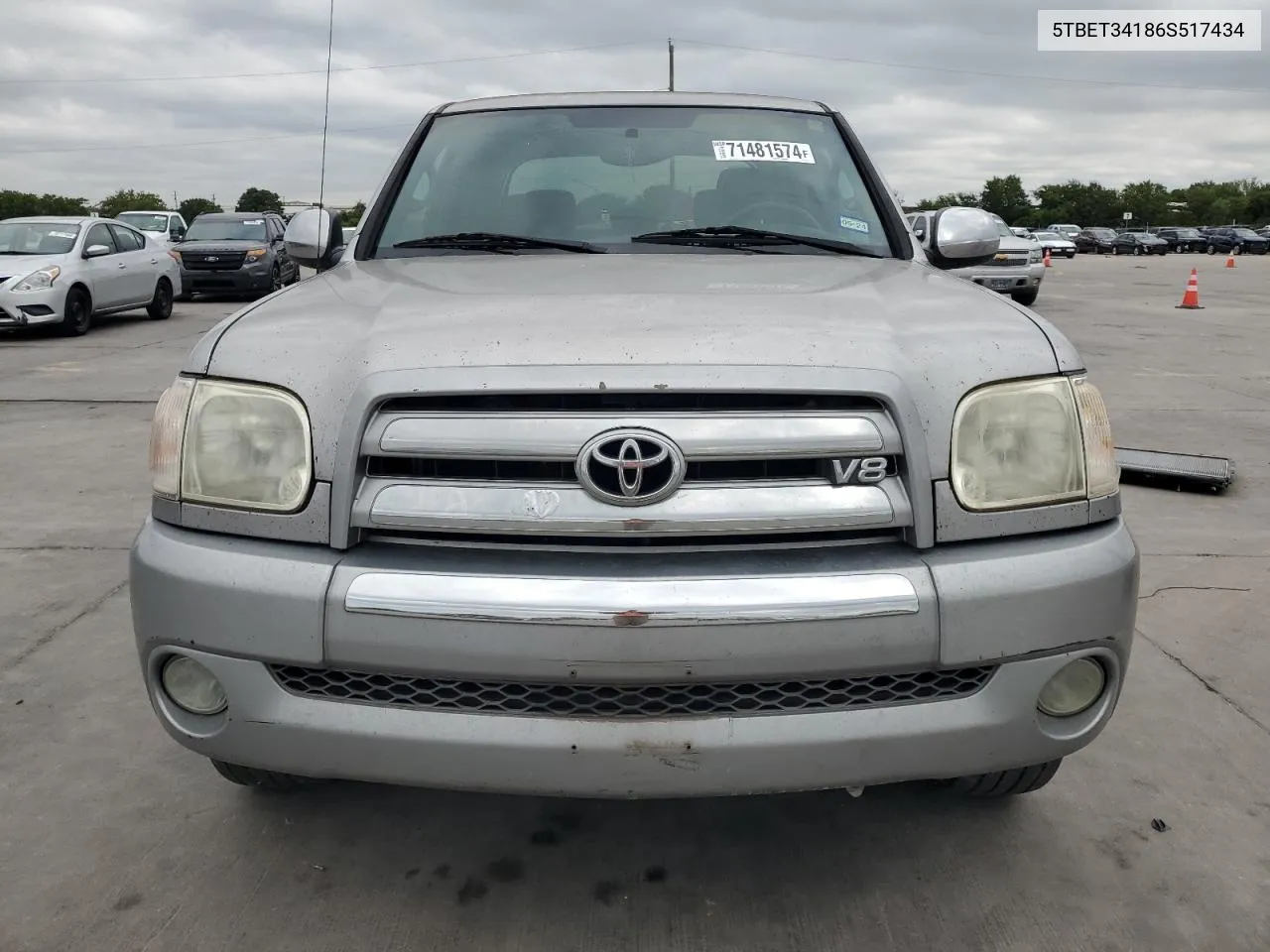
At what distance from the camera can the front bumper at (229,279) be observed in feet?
59.6

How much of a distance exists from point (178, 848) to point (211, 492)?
91 centimetres

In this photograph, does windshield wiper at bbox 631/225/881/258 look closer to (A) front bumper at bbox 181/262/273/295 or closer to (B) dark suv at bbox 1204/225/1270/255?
(A) front bumper at bbox 181/262/273/295

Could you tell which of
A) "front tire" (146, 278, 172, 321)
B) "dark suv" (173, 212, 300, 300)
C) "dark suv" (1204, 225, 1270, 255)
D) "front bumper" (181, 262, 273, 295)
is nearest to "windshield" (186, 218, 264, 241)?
"dark suv" (173, 212, 300, 300)

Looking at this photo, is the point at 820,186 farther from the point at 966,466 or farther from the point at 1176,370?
the point at 1176,370

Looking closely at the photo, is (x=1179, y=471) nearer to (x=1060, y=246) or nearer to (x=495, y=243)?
(x=495, y=243)

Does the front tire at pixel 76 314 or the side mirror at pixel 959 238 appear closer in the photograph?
the side mirror at pixel 959 238

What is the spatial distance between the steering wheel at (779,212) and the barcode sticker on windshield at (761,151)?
6.8 inches

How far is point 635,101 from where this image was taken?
3367mm

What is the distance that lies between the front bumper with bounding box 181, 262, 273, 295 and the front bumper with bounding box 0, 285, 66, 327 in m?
5.36

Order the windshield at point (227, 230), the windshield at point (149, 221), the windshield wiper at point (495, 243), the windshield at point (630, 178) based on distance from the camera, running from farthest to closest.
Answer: the windshield at point (149, 221)
the windshield at point (227, 230)
the windshield at point (630, 178)
the windshield wiper at point (495, 243)

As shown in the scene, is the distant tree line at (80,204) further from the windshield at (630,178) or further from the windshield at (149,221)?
the windshield at (630,178)

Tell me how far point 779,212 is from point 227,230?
17.7 meters

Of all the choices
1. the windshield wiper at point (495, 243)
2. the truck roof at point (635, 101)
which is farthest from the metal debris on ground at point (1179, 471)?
the windshield wiper at point (495, 243)

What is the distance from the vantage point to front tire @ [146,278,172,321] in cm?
1530
